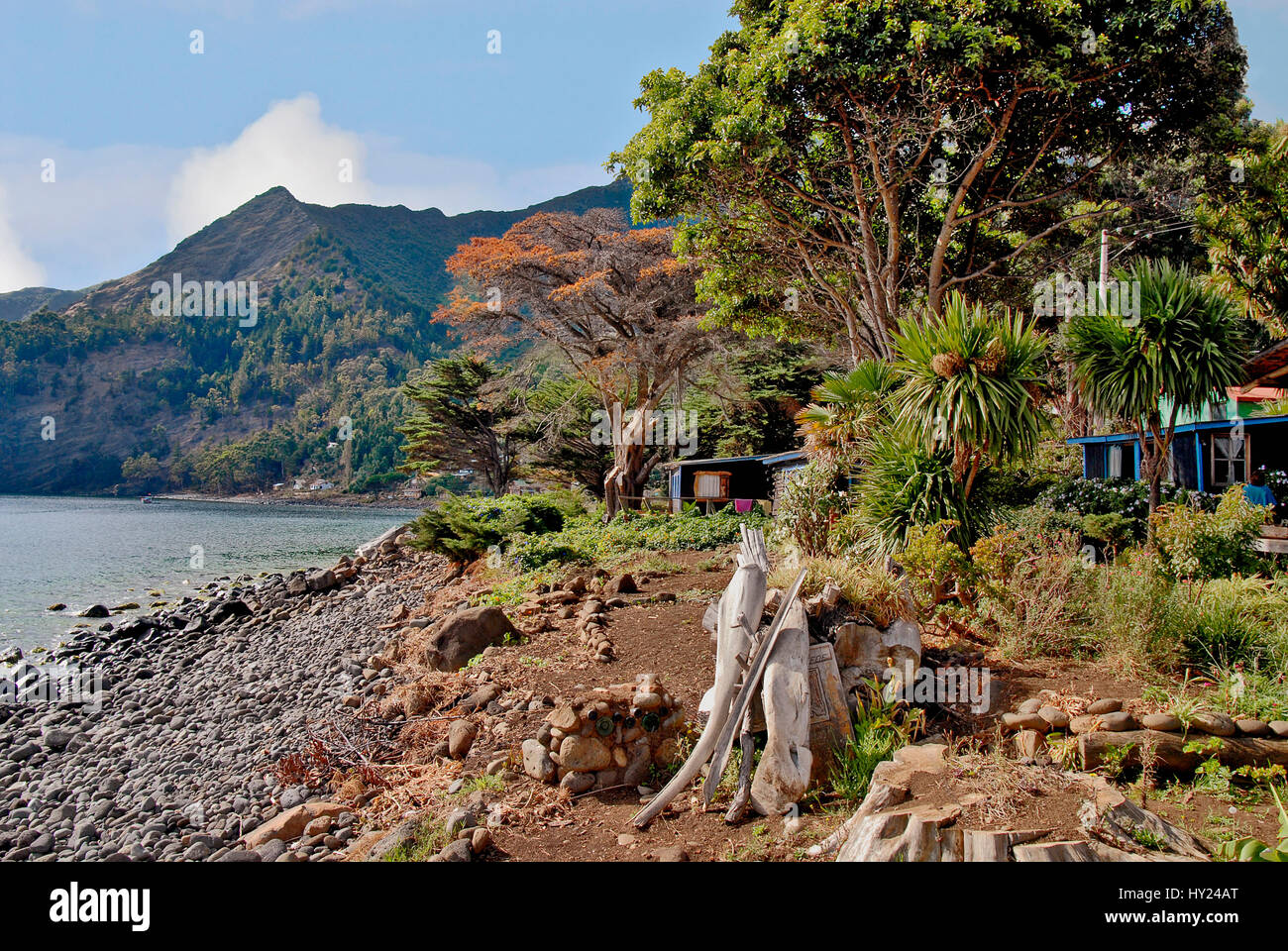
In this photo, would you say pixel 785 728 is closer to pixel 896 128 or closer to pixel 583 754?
pixel 583 754

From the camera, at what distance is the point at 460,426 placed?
39031 mm

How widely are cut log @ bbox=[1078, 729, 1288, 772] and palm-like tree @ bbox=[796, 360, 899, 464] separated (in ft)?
23.4

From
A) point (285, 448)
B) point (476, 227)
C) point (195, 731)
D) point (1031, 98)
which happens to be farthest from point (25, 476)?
point (1031, 98)

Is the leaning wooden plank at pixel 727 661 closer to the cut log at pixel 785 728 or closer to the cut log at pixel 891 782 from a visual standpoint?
the cut log at pixel 785 728

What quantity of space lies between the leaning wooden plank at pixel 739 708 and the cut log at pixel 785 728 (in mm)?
56

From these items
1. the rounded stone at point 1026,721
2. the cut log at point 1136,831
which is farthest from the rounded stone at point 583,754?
the cut log at point 1136,831

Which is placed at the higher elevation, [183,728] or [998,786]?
[998,786]

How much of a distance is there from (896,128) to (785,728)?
10.8 m

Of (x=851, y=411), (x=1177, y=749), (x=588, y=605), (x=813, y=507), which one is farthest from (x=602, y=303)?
(x=1177, y=749)

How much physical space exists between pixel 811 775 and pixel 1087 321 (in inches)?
370

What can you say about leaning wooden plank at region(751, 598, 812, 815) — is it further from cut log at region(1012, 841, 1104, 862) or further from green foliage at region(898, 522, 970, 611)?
green foliage at region(898, 522, 970, 611)

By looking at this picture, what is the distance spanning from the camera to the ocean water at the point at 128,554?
22094mm

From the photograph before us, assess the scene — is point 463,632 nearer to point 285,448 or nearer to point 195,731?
point 195,731

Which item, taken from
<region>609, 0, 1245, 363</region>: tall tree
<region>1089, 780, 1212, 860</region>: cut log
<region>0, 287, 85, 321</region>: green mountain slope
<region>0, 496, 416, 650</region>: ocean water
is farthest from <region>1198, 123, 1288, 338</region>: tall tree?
<region>0, 287, 85, 321</region>: green mountain slope
